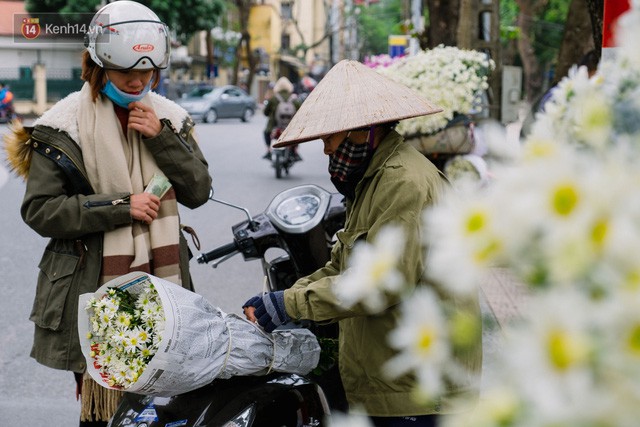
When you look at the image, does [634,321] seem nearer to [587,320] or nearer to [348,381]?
[587,320]

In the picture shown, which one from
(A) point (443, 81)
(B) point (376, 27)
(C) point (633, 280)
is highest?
(C) point (633, 280)

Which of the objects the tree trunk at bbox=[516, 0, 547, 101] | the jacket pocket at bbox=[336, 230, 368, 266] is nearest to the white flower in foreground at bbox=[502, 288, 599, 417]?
the jacket pocket at bbox=[336, 230, 368, 266]

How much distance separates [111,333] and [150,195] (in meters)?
0.57

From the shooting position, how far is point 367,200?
92.0 inches

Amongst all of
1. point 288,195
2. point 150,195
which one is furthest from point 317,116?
point 288,195

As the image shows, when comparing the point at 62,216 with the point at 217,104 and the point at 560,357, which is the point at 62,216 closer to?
the point at 560,357

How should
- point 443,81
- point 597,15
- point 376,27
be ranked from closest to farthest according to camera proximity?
point 597,15 → point 443,81 → point 376,27

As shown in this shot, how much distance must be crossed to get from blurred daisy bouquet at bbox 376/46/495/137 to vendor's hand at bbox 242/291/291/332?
3.65 metres

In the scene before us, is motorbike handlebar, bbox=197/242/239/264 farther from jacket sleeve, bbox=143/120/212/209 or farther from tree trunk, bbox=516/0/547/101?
tree trunk, bbox=516/0/547/101

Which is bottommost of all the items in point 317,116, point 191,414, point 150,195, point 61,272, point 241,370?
point 191,414

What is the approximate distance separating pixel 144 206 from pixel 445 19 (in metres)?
7.64

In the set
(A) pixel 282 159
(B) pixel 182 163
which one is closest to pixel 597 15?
(B) pixel 182 163

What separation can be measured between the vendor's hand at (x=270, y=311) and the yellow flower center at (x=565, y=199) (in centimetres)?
175

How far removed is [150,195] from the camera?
2869 mm
